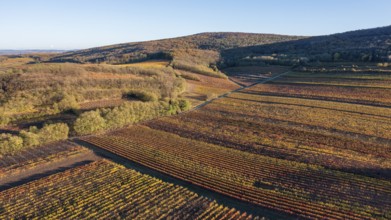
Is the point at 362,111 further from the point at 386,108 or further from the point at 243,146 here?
the point at 243,146

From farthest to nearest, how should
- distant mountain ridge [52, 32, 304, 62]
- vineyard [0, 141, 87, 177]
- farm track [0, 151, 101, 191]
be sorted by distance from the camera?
distant mountain ridge [52, 32, 304, 62] → vineyard [0, 141, 87, 177] → farm track [0, 151, 101, 191]

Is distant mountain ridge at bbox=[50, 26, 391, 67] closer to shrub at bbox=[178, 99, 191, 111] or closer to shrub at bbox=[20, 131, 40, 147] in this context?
shrub at bbox=[178, 99, 191, 111]

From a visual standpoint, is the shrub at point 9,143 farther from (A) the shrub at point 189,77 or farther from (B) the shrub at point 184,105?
(A) the shrub at point 189,77

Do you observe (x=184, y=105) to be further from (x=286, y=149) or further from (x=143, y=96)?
(x=286, y=149)

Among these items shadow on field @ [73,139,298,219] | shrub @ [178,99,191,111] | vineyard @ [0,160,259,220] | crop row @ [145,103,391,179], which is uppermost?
shrub @ [178,99,191,111]

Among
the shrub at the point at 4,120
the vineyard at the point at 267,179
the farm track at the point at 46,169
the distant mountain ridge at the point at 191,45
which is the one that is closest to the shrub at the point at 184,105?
the vineyard at the point at 267,179

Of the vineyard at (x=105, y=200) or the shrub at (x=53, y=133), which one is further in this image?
the shrub at (x=53, y=133)

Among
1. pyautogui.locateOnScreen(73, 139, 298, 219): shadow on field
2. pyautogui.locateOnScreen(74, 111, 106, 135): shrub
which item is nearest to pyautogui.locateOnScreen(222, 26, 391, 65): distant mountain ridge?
pyautogui.locateOnScreen(74, 111, 106, 135): shrub
